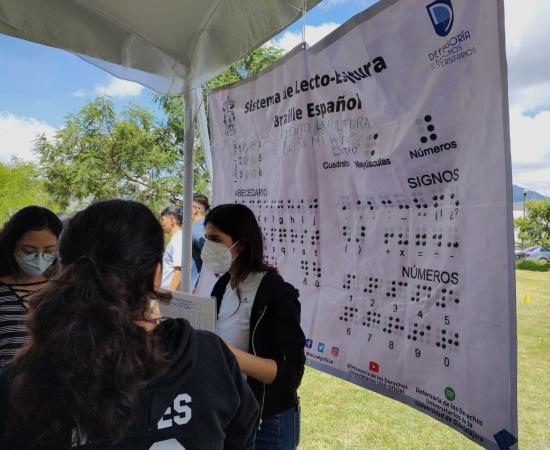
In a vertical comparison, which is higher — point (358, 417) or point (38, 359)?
point (38, 359)

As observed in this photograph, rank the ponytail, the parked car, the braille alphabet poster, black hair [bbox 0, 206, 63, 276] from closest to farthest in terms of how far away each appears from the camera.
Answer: the ponytail → the braille alphabet poster → black hair [bbox 0, 206, 63, 276] → the parked car

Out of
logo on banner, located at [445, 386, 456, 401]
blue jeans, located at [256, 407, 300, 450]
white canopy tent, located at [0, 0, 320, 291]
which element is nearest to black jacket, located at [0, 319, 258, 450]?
blue jeans, located at [256, 407, 300, 450]

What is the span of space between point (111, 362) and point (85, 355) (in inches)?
1.6

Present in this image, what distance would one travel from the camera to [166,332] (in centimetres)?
76

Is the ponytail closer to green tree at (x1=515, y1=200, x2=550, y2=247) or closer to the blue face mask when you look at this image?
the blue face mask

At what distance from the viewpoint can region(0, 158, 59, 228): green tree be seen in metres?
10.1

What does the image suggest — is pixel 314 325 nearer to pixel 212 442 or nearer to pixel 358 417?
pixel 212 442

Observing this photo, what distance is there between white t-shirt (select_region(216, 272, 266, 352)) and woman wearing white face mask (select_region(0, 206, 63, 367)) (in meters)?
0.71

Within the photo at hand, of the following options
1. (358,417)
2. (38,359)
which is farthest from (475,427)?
(358,417)

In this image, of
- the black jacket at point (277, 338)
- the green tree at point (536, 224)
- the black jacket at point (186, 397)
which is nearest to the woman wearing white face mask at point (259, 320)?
the black jacket at point (277, 338)

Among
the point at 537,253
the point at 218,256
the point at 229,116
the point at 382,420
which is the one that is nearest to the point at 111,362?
the point at 218,256

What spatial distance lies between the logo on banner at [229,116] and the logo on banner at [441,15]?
1.28m

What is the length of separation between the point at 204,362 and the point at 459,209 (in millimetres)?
881

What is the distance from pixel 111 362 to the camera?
2.12ft
